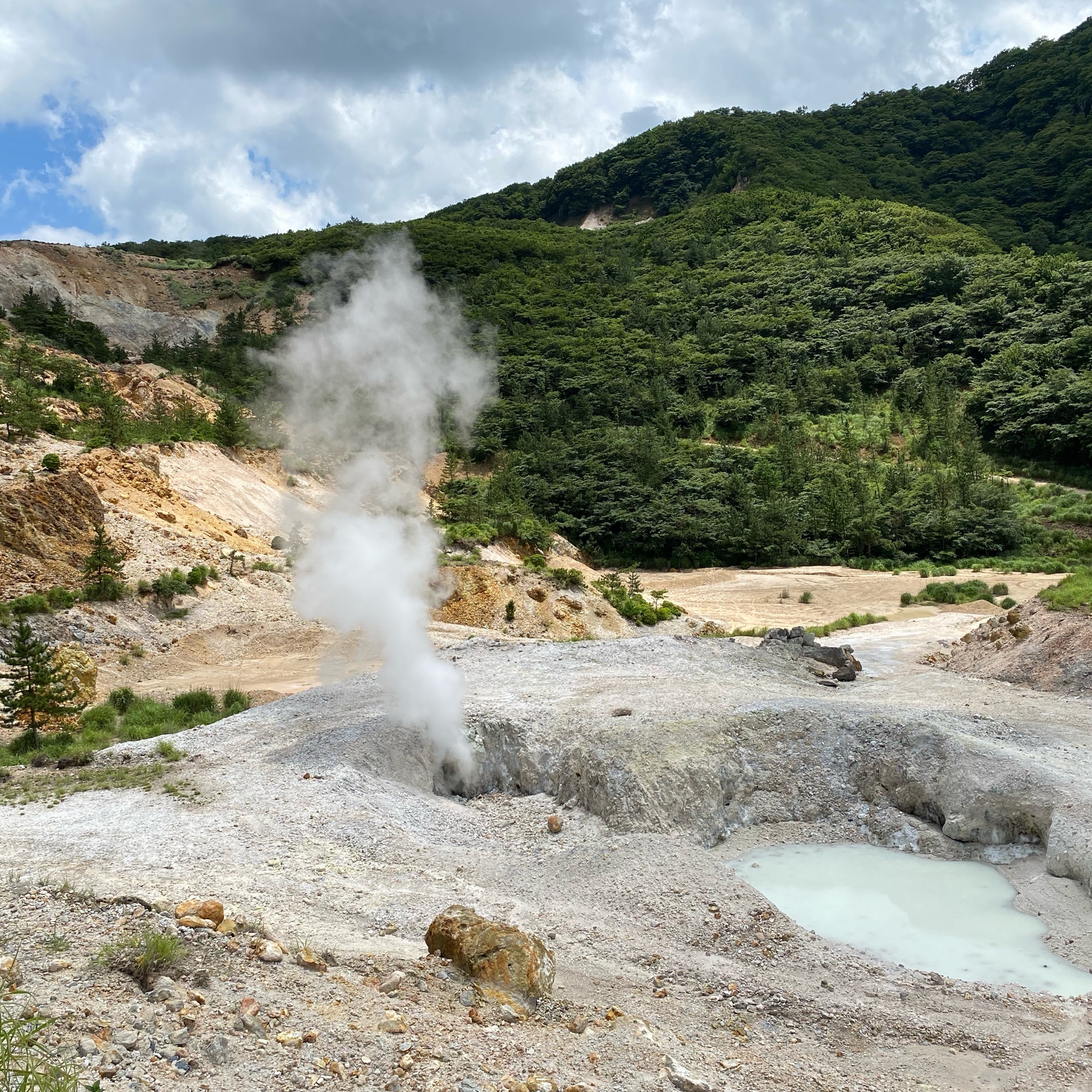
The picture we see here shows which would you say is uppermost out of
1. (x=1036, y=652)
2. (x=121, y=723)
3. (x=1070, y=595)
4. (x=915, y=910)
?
(x=121, y=723)

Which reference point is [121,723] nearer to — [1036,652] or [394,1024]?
[394,1024]

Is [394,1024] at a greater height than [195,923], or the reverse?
[195,923]

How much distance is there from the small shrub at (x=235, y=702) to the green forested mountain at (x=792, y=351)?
598 inches

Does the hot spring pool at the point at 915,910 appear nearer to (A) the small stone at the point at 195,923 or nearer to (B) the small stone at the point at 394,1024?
(B) the small stone at the point at 394,1024

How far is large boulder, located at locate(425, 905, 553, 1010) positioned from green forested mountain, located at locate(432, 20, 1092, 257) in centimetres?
8040

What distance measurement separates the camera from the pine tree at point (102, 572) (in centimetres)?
1997

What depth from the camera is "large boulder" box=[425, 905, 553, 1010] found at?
5.42 m

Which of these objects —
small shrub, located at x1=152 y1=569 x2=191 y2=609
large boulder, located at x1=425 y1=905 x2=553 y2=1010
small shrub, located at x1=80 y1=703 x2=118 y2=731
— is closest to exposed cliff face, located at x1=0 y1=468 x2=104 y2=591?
small shrub, located at x1=152 y1=569 x2=191 y2=609

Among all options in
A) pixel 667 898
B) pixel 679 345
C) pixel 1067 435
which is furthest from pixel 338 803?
pixel 679 345

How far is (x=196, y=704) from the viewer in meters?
14.9

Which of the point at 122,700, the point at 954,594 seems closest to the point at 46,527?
the point at 122,700

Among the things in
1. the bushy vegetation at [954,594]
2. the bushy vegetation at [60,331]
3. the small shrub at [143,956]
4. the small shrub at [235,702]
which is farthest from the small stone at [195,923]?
the bushy vegetation at [60,331]

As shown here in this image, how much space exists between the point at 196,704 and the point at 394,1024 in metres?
11.5

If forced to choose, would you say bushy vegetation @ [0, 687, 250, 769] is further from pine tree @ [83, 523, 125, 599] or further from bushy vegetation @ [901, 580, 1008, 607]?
bushy vegetation @ [901, 580, 1008, 607]
